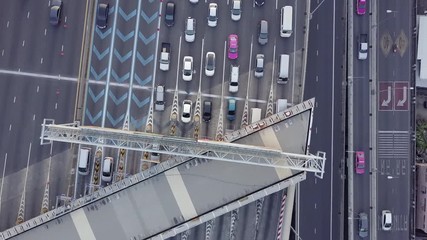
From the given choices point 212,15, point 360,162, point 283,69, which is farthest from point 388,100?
point 212,15

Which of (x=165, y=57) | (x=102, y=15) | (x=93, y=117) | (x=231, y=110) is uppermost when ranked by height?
(x=102, y=15)

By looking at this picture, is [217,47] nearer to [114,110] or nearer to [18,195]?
[114,110]

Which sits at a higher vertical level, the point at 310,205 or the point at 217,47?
the point at 217,47

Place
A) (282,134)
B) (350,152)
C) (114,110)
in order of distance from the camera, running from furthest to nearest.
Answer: (350,152), (114,110), (282,134)

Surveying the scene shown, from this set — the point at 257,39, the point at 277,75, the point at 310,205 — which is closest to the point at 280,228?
the point at 310,205

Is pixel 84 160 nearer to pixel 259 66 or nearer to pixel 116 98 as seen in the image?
pixel 116 98
